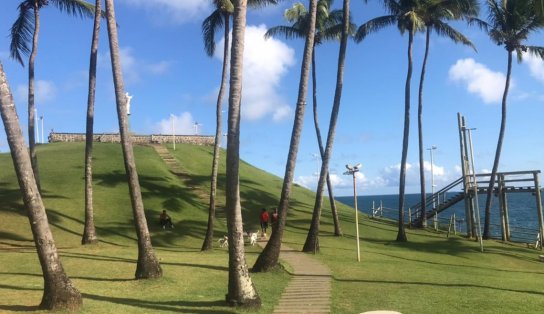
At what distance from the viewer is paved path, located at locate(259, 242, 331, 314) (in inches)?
467

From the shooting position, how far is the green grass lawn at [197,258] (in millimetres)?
12172

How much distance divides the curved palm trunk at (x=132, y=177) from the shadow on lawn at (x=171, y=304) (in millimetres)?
2248

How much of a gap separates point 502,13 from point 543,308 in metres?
25.2

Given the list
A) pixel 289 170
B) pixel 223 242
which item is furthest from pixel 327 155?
pixel 223 242

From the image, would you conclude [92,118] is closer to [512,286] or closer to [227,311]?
[227,311]

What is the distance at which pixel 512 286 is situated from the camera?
1559 cm

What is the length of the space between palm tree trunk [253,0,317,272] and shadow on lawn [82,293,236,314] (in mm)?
4262

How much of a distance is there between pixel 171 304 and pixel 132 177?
15.1ft

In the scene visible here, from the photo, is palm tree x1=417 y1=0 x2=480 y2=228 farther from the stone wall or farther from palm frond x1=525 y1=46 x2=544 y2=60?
the stone wall

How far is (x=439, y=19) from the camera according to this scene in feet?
111

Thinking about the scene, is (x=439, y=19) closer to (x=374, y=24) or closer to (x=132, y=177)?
(x=374, y=24)

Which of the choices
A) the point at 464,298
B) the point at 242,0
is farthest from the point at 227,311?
the point at 242,0

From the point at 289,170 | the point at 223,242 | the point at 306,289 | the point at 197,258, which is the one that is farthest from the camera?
the point at 223,242

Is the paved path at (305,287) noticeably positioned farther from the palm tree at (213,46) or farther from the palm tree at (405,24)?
the palm tree at (405,24)
